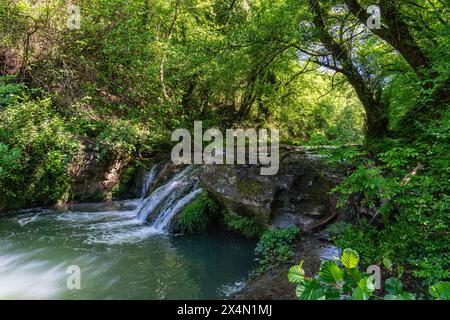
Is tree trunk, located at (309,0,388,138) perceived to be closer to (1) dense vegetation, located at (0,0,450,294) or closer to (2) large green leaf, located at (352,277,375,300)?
(1) dense vegetation, located at (0,0,450,294)

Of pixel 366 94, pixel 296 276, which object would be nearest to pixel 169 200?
pixel 366 94

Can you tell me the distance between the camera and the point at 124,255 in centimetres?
559

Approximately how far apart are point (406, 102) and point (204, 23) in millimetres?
7884

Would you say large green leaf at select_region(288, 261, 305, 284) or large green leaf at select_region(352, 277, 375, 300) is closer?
large green leaf at select_region(352, 277, 375, 300)

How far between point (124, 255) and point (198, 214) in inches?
67.9

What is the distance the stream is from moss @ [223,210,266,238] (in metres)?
0.14

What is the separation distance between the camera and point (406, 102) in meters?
6.59

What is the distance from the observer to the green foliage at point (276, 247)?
4809 mm

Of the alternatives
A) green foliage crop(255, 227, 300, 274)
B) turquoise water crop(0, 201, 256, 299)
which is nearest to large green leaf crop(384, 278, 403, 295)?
turquoise water crop(0, 201, 256, 299)

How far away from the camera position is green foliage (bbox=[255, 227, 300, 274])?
4.81 metres

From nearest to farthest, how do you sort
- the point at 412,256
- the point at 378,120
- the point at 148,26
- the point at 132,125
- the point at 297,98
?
the point at 412,256
the point at 378,120
the point at 132,125
the point at 148,26
the point at 297,98

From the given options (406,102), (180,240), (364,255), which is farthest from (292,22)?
(180,240)

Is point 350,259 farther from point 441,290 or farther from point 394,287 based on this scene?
point 441,290

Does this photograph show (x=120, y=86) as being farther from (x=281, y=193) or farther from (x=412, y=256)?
(x=412, y=256)
